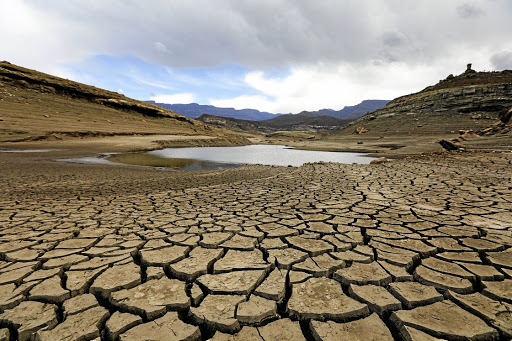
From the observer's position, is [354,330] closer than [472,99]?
Yes

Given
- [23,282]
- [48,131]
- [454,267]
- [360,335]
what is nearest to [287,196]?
[454,267]

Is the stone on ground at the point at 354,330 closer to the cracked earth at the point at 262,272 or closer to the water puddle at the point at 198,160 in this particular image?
the cracked earth at the point at 262,272

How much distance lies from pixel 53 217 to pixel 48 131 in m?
23.0

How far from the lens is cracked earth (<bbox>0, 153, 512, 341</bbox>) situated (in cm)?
127

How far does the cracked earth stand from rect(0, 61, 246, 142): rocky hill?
22.7m

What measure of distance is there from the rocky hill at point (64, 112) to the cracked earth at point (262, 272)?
22705 millimetres

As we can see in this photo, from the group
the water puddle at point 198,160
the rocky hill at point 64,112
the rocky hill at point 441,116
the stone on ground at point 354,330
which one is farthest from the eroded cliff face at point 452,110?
the stone on ground at point 354,330

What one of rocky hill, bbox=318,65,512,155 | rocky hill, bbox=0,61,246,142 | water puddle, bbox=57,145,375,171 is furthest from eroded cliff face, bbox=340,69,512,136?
rocky hill, bbox=0,61,246,142

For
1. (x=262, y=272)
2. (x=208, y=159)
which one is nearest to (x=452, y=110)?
(x=208, y=159)

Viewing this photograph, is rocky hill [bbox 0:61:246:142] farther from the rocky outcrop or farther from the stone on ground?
the rocky outcrop

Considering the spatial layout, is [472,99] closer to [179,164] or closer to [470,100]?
[470,100]

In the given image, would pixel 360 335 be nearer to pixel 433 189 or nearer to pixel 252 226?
pixel 252 226

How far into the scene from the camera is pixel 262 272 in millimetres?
1801

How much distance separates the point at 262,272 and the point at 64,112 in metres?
34.3
